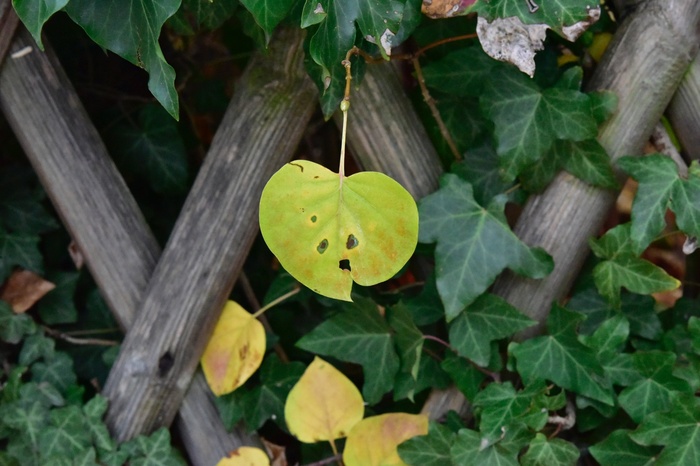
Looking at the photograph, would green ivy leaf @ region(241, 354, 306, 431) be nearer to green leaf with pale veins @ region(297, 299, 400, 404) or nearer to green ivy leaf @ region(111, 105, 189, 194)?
green leaf with pale veins @ region(297, 299, 400, 404)

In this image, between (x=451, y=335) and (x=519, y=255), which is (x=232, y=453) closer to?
(x=451, y=335)

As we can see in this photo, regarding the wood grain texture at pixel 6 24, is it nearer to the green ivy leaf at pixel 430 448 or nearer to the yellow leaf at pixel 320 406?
the yellow leaf at pixel 320 406

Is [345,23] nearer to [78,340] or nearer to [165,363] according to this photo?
[165,363]

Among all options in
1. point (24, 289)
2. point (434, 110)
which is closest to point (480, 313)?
point (434, 110)

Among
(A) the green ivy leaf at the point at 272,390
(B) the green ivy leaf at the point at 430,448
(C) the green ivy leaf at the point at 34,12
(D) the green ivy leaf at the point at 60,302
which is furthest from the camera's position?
(D) the green ivy leaf at the point at 60,302

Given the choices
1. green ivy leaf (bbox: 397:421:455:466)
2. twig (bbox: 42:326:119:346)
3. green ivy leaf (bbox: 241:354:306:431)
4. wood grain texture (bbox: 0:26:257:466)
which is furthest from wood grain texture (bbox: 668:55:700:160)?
twig (bbox: 42:326:119:346)

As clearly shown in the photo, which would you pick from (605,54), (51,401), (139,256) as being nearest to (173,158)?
(139,256)

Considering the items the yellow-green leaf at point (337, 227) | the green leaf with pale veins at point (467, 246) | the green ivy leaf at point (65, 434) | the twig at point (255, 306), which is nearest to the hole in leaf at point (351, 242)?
the yellow-green leaf at point (337, 227)
